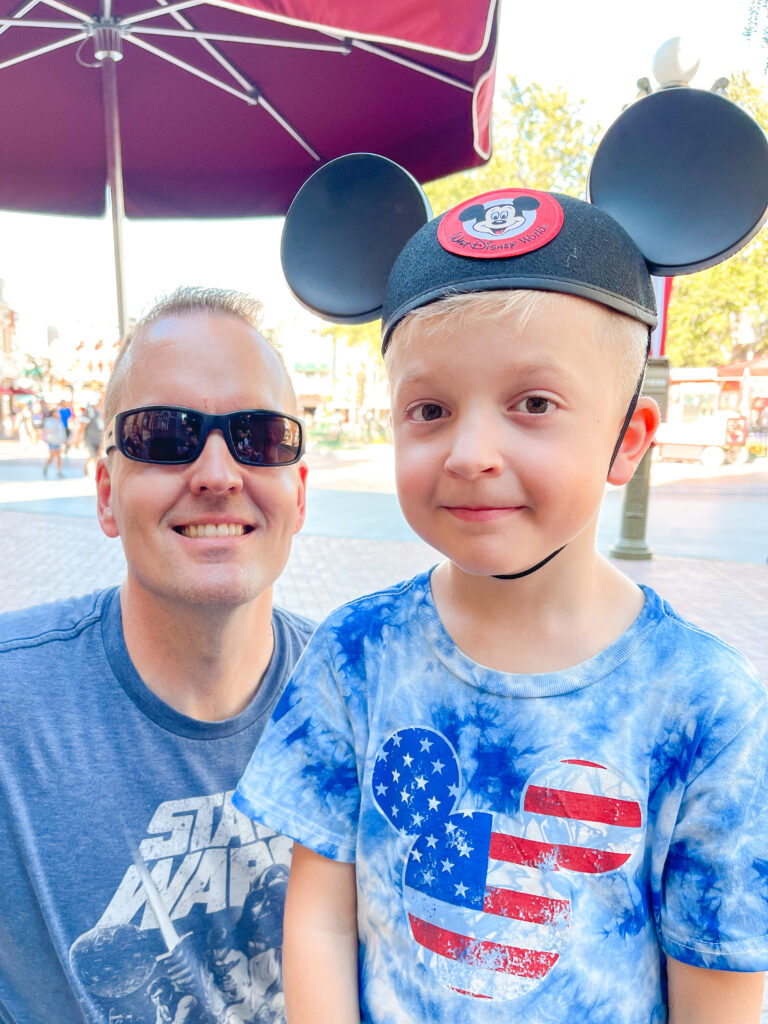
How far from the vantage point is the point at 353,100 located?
2779 millimetres

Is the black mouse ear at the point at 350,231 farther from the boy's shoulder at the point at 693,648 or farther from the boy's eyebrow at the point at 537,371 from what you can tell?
the boy's shoulder at the point at 693,648

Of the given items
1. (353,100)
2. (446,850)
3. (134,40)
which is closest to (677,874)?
(446,850)

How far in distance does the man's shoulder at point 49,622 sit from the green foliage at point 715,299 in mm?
19148

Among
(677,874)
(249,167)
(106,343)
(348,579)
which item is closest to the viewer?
(677,874)

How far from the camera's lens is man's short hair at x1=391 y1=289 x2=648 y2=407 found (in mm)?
987

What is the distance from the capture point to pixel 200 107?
310 centimetres

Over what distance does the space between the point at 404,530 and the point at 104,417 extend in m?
9.02

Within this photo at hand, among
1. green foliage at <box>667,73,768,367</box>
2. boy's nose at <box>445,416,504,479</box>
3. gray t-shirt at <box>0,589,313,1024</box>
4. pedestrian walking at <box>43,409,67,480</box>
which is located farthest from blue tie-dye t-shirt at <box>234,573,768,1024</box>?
green foliage at <box>667,73,768,367</box>

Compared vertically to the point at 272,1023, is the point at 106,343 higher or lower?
higher

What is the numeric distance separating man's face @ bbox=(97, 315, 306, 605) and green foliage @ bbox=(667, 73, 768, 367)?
18.8 metres

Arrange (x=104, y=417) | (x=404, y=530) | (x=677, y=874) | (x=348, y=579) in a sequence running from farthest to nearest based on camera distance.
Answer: (x=404, y=530), (x=348, y=579), (x=104, y=417), (x=677, y=874)

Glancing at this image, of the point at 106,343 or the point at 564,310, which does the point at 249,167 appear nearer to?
the point at 564,310

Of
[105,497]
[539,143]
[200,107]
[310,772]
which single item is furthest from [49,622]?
[539,143]

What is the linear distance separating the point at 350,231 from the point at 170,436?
21.5 inches
